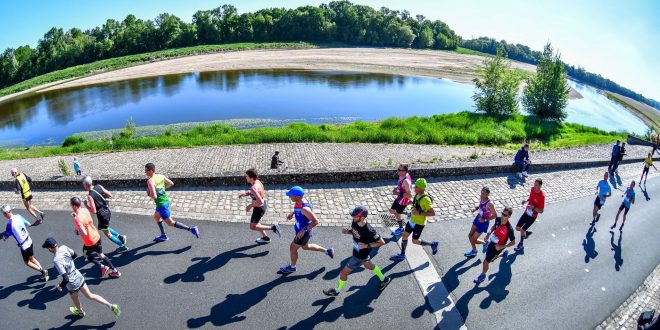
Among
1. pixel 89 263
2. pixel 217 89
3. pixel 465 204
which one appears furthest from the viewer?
pixel 217 89

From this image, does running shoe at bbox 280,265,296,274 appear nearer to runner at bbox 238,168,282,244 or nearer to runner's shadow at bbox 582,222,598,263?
runner at bbox 238,168,282,244

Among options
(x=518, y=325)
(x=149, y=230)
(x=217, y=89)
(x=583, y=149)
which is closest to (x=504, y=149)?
(x=583, y=149)

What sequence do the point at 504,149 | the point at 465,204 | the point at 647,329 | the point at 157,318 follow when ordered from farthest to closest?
the point at 504,149 → the point at 465,204 → the point at 157,318 → the point at 647,329

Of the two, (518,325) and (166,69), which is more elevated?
(166,69)

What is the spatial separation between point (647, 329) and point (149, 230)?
10.3m

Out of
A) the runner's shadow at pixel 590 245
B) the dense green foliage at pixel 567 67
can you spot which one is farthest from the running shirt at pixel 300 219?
the dense green foliage at pixel 567 67

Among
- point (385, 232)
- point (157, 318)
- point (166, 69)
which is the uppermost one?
point (166, 69)

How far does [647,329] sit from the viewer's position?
618 cm

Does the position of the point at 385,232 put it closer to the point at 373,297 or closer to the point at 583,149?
the point at 373,297

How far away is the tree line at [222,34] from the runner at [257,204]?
8515 cm

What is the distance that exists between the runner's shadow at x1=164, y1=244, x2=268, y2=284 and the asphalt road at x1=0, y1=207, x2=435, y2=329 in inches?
0.8

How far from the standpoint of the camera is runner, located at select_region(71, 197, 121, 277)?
23.7ft

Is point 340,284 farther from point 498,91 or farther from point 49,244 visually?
point 498,91

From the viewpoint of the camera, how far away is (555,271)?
867cm
